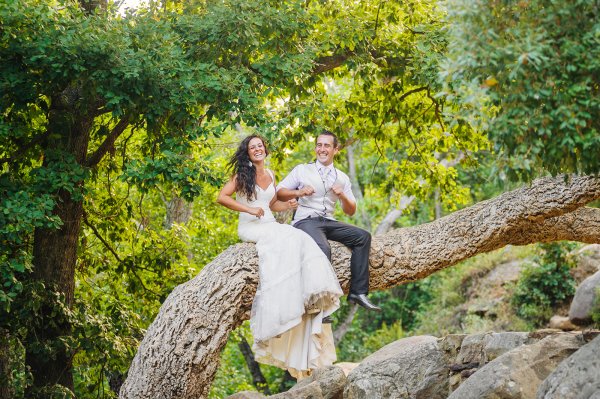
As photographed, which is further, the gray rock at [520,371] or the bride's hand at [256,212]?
the bride's hand at [256,212]

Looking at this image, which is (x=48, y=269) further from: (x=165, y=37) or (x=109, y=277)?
(x=165, y=37)


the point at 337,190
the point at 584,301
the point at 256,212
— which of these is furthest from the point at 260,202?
the point at 584,301

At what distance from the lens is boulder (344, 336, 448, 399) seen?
819 cm

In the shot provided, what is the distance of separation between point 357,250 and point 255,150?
4.75ft

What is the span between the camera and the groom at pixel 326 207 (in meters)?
8.17

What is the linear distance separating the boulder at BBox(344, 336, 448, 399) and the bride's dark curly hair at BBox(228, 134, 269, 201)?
7.35ft

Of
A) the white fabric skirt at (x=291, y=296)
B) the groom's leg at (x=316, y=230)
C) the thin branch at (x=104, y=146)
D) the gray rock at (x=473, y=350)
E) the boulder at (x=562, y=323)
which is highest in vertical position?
the thin branch at (x=104, y=146)

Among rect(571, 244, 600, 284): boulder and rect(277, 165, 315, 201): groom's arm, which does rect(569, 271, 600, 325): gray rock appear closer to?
rect(571, 244, 600, 284): boulder

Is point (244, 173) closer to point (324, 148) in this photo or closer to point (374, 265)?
point (324, 148)

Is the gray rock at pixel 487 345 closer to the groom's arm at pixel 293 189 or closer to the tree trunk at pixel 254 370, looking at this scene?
the groom's arm at pixel 293 189

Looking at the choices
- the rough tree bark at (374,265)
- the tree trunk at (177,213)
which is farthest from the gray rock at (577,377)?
the tree trunk at (177,213)

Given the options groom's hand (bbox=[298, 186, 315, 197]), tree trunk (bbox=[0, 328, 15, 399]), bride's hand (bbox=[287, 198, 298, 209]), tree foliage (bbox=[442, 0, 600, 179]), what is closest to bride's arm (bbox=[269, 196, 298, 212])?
bride's hand (bbox=[287, 198, 298, 209])

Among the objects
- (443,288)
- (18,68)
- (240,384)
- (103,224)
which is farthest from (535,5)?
(443,288)

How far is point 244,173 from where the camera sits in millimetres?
8102
